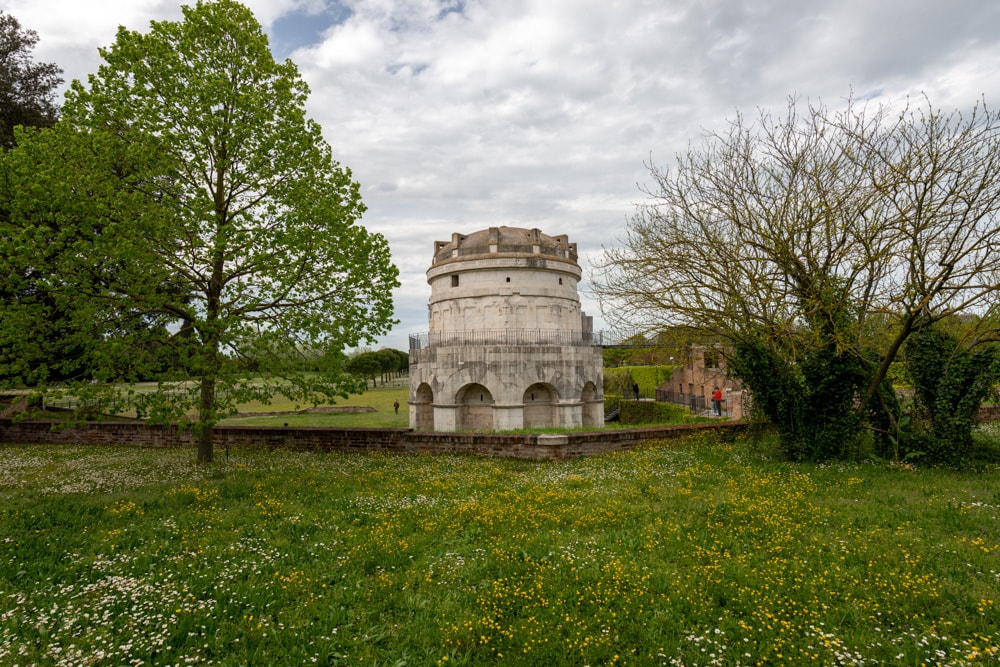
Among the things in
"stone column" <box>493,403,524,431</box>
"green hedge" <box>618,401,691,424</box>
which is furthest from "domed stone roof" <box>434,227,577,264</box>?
"green hedge" <box>618,401,691,424</box>

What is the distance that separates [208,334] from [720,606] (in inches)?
413

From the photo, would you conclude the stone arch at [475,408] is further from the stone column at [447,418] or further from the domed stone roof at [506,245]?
the domed stone roof at [506,245]

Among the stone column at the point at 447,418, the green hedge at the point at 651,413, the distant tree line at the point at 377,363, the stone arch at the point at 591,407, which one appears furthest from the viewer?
the distant tree line at the point at 377,363

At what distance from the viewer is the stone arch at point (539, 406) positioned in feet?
71.4

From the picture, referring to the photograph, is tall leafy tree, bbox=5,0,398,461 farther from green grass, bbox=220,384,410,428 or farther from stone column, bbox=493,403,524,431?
green grass, bbox=220,384,410,428

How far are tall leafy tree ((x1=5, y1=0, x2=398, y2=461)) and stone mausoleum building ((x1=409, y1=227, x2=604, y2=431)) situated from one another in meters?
9.04

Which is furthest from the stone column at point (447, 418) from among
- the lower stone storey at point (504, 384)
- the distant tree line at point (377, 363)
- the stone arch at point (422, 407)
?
the distant tree line at point (377, 363)

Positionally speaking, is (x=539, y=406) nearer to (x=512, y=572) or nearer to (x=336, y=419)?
(x=512, y=572)

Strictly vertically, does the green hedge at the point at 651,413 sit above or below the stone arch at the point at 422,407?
below

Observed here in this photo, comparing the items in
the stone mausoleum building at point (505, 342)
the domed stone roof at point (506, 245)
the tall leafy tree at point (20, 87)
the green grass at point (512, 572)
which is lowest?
the green grass at point (512, 572)

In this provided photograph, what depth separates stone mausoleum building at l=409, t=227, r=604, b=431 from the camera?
20500 mm

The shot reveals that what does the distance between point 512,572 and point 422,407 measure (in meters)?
17.2

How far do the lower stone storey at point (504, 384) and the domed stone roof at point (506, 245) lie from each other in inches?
183

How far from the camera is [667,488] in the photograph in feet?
33.7
